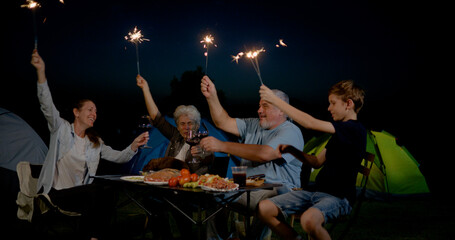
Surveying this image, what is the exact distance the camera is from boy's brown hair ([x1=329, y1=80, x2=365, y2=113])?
8.70 ft

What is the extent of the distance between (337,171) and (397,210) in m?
4.74

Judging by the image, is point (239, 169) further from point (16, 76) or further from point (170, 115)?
point (16, 76)

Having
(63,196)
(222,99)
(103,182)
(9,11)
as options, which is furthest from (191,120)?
(222,99)

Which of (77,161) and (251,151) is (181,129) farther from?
(251,151)

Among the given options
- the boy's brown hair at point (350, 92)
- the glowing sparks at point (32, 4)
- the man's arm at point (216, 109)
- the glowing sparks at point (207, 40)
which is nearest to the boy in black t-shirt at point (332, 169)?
the boy's brown hair at point (350, 92)

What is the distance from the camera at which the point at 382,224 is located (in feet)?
17.1

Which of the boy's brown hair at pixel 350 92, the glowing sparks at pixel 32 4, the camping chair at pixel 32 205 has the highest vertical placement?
the glowing sparks at pixel 32 4

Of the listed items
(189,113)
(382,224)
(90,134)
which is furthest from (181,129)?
(382,224)

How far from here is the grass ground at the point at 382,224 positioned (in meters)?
4.40

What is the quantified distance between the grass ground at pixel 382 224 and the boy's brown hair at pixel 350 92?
2.43 metres

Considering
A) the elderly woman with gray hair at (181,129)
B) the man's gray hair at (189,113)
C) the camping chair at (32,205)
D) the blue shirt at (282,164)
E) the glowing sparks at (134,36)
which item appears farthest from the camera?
the man's gray hair at (189,113)

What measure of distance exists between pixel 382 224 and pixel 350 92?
11.7 feet

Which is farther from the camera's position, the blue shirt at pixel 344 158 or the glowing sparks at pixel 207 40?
the glowing sparks at pixel 207 40

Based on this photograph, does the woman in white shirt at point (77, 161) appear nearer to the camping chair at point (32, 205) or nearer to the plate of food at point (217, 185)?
the camping chair at point (32, 205)
